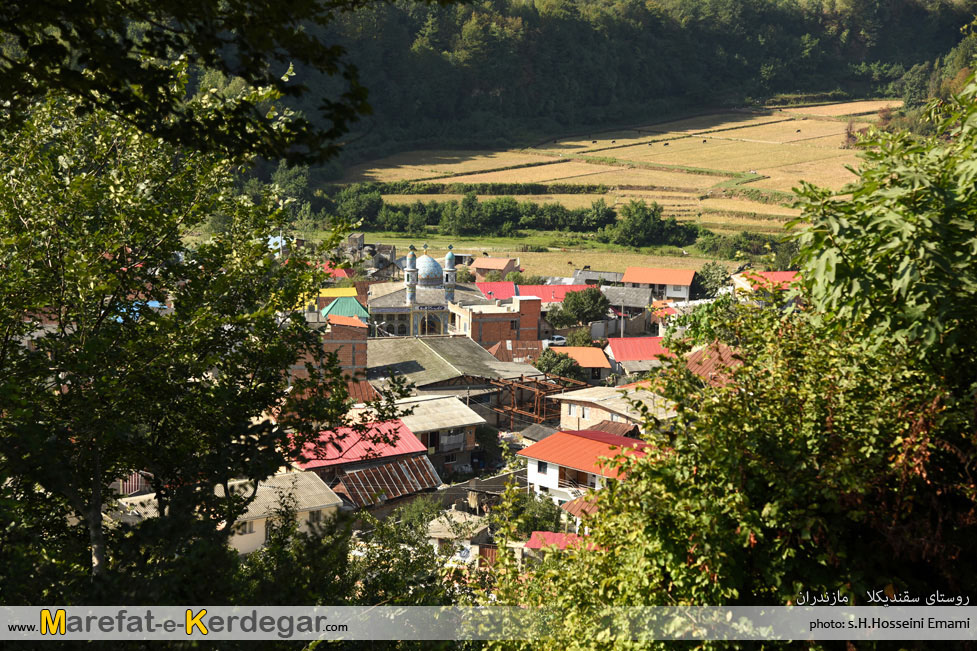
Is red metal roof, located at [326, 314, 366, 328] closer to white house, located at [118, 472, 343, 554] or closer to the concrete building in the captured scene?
the concrete building

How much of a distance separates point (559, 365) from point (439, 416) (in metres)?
11.2

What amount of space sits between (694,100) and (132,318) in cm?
12060

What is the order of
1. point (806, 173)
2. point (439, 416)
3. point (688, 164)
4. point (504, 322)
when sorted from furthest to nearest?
point (688, 164)
point (806, 173)
point (504, 322)
point (439, 416)

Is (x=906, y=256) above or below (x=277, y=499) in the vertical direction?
above

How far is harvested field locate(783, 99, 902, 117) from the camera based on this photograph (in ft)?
332

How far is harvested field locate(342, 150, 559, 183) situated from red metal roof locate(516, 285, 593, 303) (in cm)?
3595

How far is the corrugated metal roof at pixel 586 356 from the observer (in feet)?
138

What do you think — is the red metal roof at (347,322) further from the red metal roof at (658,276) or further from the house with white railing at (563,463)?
the red metal roof at (658,276)

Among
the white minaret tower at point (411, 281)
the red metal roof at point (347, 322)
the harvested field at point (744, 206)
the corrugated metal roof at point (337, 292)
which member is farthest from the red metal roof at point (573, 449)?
the harvested field at point (744, 206)

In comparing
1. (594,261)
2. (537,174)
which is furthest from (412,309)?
(537,174)

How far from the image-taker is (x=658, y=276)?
192ft

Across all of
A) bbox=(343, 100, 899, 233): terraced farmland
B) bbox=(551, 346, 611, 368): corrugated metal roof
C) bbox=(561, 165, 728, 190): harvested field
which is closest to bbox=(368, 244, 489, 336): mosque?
bbox=(551, 346, 611, 368): corrugated metal roof

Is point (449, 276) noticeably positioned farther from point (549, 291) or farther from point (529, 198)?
point (529, 198)

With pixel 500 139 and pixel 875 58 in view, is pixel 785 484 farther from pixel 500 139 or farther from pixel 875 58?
pixel 875 58
